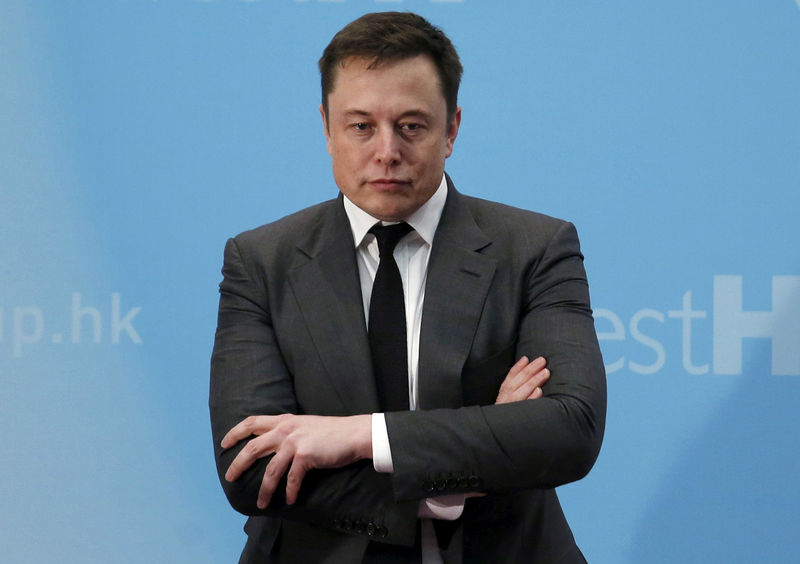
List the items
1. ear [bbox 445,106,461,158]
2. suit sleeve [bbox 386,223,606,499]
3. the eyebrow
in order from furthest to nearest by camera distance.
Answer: ear [bbox 445,106,461,158]
the eyebrow
suit sleeve [bbox 386,223,606,499]

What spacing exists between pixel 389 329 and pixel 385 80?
54cm

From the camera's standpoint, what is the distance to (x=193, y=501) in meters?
3.54

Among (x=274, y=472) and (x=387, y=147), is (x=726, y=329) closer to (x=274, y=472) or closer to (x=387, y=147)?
(x=387, y=147)

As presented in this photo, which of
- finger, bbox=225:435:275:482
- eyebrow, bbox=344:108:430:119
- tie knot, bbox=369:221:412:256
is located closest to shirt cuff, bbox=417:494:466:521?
finger, bbox=225:435:275:482

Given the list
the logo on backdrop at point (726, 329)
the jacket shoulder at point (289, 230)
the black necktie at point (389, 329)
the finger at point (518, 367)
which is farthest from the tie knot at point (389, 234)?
the logo on backdrop at point (726, 329)

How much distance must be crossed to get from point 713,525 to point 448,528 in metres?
1.57

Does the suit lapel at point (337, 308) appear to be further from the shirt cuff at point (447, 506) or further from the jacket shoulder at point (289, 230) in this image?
the shirt cuff at point (447, 506)

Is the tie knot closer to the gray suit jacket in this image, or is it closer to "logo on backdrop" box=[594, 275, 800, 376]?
the gray suit jacket

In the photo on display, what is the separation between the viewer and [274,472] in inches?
85.3

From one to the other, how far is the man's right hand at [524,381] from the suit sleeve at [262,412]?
12.2 inches

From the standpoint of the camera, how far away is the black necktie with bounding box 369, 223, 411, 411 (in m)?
2.31

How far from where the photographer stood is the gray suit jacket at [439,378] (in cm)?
214

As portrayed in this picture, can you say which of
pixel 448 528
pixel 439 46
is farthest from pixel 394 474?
pixel 439 46

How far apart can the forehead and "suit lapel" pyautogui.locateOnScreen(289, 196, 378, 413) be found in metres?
0.29
